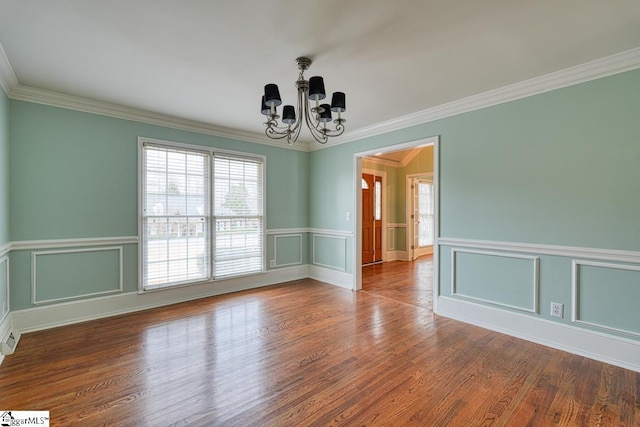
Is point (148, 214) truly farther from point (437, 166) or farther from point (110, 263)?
point (437, 166)

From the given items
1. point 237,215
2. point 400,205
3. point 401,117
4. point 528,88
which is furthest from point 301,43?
point 400,205

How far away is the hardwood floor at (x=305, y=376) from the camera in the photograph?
73.1 inches

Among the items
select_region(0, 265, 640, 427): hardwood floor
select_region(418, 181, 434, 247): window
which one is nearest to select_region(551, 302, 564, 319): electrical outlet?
select_region(0, 265, 640, 427): hardwood floor

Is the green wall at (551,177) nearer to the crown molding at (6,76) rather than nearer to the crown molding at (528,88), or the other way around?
the crown molding at (528,88)

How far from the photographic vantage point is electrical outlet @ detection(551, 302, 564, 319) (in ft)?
9.07

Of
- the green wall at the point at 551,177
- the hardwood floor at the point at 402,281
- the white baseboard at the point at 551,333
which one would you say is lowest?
the hardwood floor at the point at 402,281

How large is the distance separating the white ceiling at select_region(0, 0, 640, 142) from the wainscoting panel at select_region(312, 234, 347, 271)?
2.59 m

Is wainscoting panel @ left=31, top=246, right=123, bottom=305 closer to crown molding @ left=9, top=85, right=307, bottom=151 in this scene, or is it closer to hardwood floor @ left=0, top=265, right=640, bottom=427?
hardwood floor @ left=0, top=265, right=640, bottom=427

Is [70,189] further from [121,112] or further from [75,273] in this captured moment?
[121,112]

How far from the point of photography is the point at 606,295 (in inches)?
100

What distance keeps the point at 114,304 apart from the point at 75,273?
0.57 m

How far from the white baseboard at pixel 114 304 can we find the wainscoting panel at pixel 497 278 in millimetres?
3053

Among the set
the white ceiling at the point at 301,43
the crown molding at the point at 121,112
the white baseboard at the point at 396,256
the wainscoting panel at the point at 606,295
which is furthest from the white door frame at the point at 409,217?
the wainscoting panel at the point at 606,295

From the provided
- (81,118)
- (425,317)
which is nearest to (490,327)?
(425,317)
